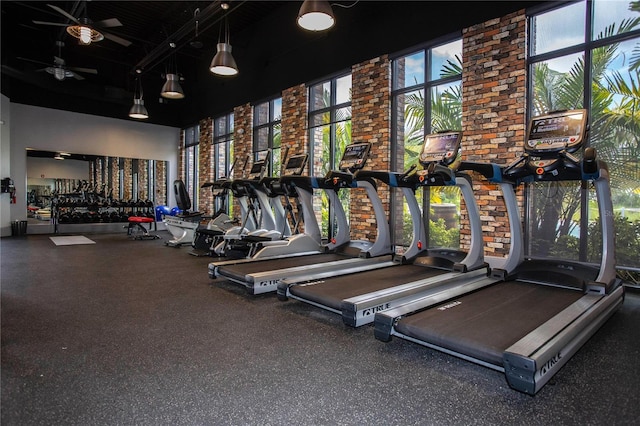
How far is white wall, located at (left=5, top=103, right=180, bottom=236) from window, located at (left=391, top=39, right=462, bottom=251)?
898 cm

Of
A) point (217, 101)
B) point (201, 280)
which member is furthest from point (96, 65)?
point (201, 280)

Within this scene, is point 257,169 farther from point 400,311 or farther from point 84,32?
point 400,311

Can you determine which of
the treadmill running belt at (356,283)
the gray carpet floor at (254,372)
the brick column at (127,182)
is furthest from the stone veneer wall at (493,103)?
the brick column at (127,182)

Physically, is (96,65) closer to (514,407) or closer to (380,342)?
(380,342)

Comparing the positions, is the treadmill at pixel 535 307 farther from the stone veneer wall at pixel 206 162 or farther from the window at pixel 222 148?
the stone veneer wall at pixel 206 162

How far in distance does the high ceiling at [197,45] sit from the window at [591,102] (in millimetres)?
675

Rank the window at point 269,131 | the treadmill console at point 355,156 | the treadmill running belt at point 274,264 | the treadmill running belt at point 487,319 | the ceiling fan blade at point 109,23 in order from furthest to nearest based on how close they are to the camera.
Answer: the window at point 269,131, the ceiling fan blade at point 109,23, the treadmill console at point 355,156, the treadmill running belt at point 274,264, the treadmill running belt at point 487,319

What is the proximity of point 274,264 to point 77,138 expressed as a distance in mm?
9488

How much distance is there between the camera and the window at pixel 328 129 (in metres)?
7.41

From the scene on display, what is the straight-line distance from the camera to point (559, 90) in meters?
4.75

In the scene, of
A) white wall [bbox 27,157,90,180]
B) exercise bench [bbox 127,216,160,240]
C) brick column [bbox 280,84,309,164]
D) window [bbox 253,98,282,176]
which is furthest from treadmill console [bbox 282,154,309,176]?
white wall [bbox 27,157,90,180]

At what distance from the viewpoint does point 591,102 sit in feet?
14.7

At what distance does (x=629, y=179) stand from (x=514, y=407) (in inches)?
144

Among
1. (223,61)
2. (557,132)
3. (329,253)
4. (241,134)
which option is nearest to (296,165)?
(329,253)
